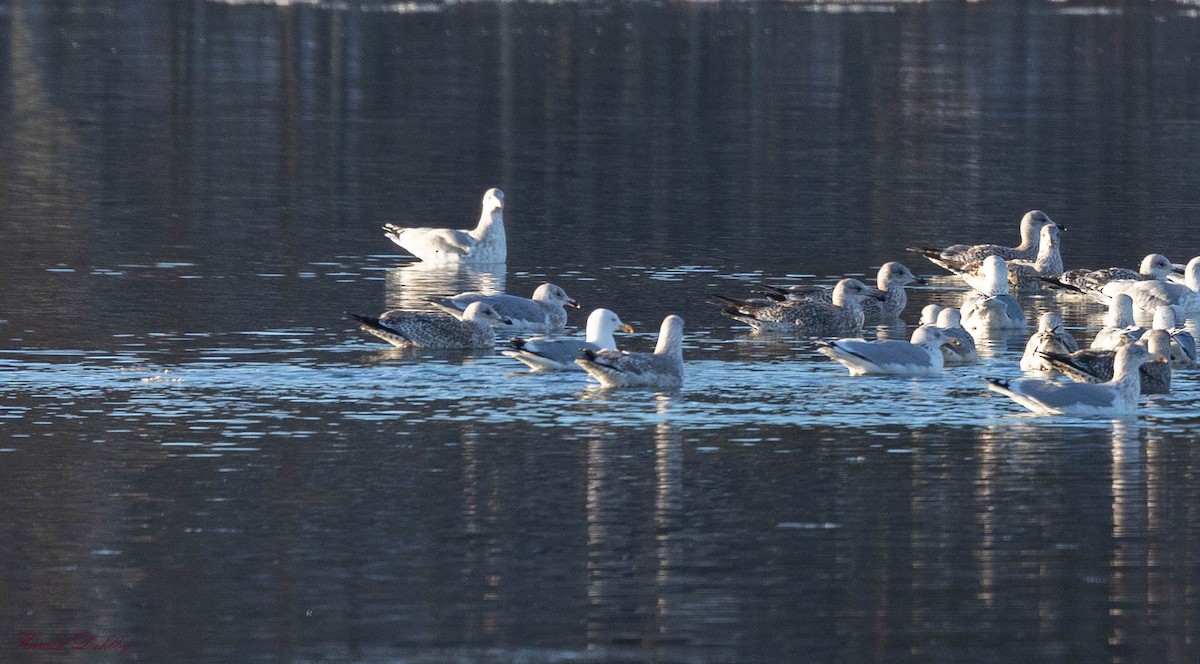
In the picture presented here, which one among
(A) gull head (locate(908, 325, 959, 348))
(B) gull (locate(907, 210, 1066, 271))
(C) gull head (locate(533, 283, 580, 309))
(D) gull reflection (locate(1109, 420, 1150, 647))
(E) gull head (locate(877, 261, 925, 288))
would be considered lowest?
(D) gull reflection (locate(1109, 420, 1150, 647))

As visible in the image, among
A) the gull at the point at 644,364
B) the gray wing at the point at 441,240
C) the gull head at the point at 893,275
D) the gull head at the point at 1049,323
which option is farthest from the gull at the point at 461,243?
the gull head at the point at 1049,323

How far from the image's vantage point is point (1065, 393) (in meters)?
16.6

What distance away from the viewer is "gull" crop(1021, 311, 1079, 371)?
1882 centimetres

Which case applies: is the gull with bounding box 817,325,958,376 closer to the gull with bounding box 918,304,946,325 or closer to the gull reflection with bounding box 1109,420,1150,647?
the gull reflection with bounding box 1109,420,1150,647

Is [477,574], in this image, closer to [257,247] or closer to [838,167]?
[257,247]

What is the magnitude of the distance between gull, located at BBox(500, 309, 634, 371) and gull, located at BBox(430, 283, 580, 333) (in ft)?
6.34

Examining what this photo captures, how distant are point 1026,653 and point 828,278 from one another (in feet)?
Answer: 45.4

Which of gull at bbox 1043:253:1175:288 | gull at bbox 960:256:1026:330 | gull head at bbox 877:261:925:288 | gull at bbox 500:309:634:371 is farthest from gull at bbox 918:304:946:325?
gull at bbox 500:309:634:371

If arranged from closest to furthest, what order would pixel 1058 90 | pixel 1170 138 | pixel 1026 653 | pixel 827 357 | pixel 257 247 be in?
pixel 1026 653 → pixel 827 357 → pixel 257 247 → pixel 1170 138 → pixel 1058 90

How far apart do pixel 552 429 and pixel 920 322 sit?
7775mm

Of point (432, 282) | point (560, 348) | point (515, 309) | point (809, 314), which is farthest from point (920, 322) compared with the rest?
point (560, 348)

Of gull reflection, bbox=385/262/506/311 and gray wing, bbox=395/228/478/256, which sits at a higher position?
gray wing, bbox=395/228/478/256

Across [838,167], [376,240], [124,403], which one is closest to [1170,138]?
[838,167]

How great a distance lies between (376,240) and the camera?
27797 millimetres
